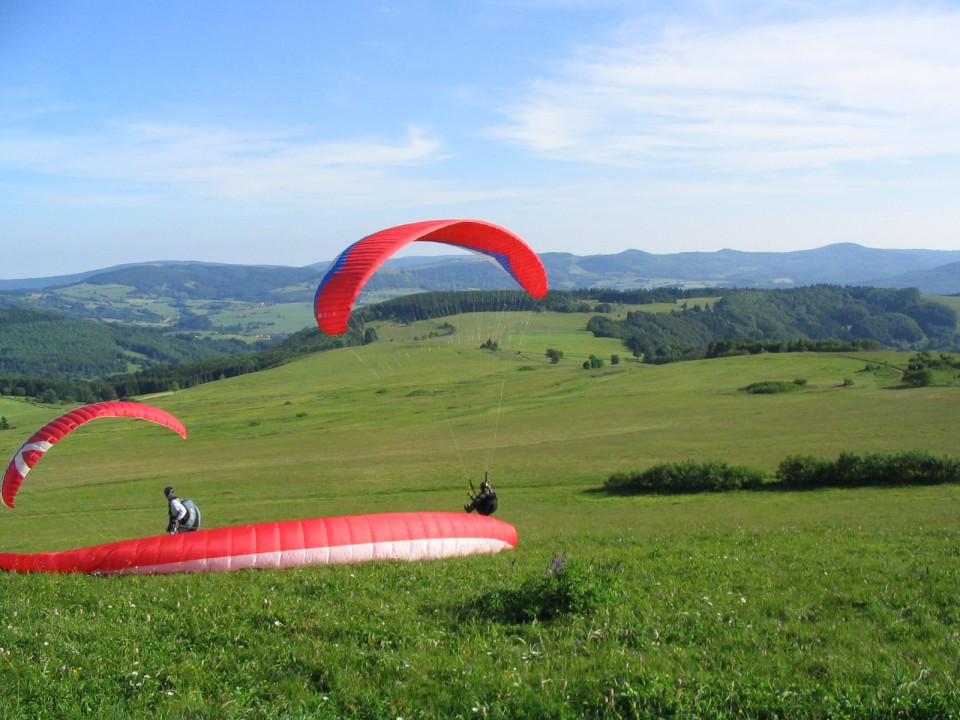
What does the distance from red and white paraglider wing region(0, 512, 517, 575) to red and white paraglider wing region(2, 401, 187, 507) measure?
4.77 ft

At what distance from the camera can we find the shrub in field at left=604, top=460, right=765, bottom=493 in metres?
30.6

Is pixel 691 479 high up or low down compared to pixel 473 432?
up

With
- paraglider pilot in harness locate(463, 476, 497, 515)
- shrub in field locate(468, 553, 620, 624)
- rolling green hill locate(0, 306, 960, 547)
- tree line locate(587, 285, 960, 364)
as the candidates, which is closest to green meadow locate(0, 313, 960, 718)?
shrub in field locate(468, 553, 620, 624)

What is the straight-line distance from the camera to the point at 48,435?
12.8 m

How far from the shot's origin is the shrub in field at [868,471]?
29.3m

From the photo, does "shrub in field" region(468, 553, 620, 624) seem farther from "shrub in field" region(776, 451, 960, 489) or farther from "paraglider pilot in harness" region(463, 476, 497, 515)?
"shrub in field" region(776, 451, 960, 489)

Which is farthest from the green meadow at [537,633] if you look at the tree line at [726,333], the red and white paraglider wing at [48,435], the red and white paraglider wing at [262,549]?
the tree line at [726,333]

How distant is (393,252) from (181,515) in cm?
598

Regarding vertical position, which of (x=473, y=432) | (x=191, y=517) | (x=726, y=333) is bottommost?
(x=473, y=432)

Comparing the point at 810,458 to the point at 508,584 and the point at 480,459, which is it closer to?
the point at 480,459

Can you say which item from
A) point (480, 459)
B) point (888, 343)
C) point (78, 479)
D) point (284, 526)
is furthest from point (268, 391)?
point (888, 343)

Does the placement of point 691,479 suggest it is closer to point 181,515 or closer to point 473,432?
point 181,515

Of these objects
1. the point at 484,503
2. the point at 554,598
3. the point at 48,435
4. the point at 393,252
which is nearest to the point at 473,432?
the point at 484,503

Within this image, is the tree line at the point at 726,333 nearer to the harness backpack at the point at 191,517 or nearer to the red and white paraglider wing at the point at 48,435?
the harness backpack at the point at 191,517
